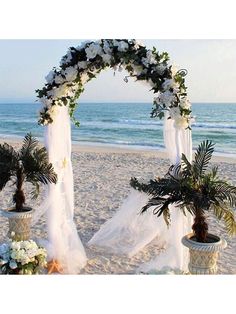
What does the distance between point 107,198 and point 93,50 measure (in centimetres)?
469

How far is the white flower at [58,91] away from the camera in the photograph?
531 centimetres

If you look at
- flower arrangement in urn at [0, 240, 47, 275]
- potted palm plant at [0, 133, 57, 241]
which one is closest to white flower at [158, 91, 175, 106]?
potted palm plant at [0, 133, 57, 241]

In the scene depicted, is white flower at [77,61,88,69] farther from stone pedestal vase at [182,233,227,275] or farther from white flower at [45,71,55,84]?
stone pedestal vase at [182,233,227,275]

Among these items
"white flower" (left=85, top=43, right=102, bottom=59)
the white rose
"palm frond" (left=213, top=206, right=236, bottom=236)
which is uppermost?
"white flower" (left=85, top=43, right=102, bottom=59)

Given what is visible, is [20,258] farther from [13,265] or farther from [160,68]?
[160,68]

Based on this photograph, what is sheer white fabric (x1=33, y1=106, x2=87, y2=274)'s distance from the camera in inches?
221

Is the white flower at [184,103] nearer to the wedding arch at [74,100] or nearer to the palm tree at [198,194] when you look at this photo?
the wedding arch at [74,100]

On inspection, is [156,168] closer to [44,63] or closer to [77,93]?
[77,93]

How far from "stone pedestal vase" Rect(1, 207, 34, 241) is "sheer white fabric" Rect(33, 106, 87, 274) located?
0.60 ft

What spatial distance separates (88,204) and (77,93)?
3341 mm

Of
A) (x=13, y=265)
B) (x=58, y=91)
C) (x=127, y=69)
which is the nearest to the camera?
(x=13, y=265)

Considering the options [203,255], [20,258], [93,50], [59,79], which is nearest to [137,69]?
[93,50]

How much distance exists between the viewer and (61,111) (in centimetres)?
564

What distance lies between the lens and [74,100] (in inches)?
228
